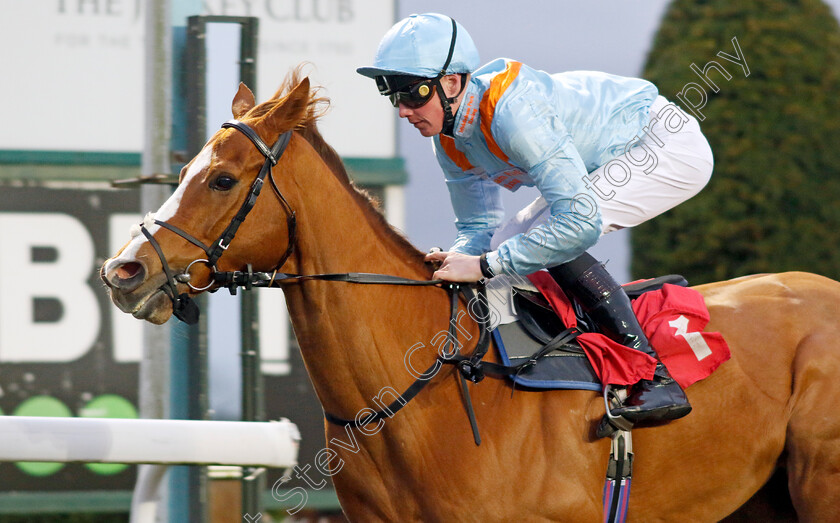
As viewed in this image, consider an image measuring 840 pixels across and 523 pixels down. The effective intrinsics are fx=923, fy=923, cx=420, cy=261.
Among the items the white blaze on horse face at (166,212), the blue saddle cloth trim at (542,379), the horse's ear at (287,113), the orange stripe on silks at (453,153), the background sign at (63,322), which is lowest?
the background sign at (63,322)

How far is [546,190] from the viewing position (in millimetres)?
2584

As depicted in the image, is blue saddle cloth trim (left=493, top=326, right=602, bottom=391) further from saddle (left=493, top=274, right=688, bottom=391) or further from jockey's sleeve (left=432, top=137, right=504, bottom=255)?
jockey's sleeve (left=432, top=137, right=504, bottom=255)

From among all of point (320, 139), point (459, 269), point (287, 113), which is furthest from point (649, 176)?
point (287, 113)

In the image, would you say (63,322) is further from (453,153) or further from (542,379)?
(542,379)

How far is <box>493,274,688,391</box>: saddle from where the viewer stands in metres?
2.64

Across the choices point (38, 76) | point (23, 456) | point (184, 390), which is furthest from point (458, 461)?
point (38, 76)

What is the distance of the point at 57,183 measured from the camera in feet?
18.3

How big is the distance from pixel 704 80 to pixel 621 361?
393 cm

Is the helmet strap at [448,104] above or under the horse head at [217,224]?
above

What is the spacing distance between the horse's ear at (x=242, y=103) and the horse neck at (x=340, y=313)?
33cm

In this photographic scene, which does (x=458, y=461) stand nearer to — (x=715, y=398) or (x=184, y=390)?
(x=715, y=398)

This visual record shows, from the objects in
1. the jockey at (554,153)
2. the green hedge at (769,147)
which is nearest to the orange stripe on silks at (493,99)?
the jockey at (554,153)

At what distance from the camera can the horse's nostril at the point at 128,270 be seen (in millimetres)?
2322

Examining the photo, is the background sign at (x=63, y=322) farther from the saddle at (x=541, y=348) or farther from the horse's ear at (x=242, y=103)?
the saddle at (x=541, y=348)
